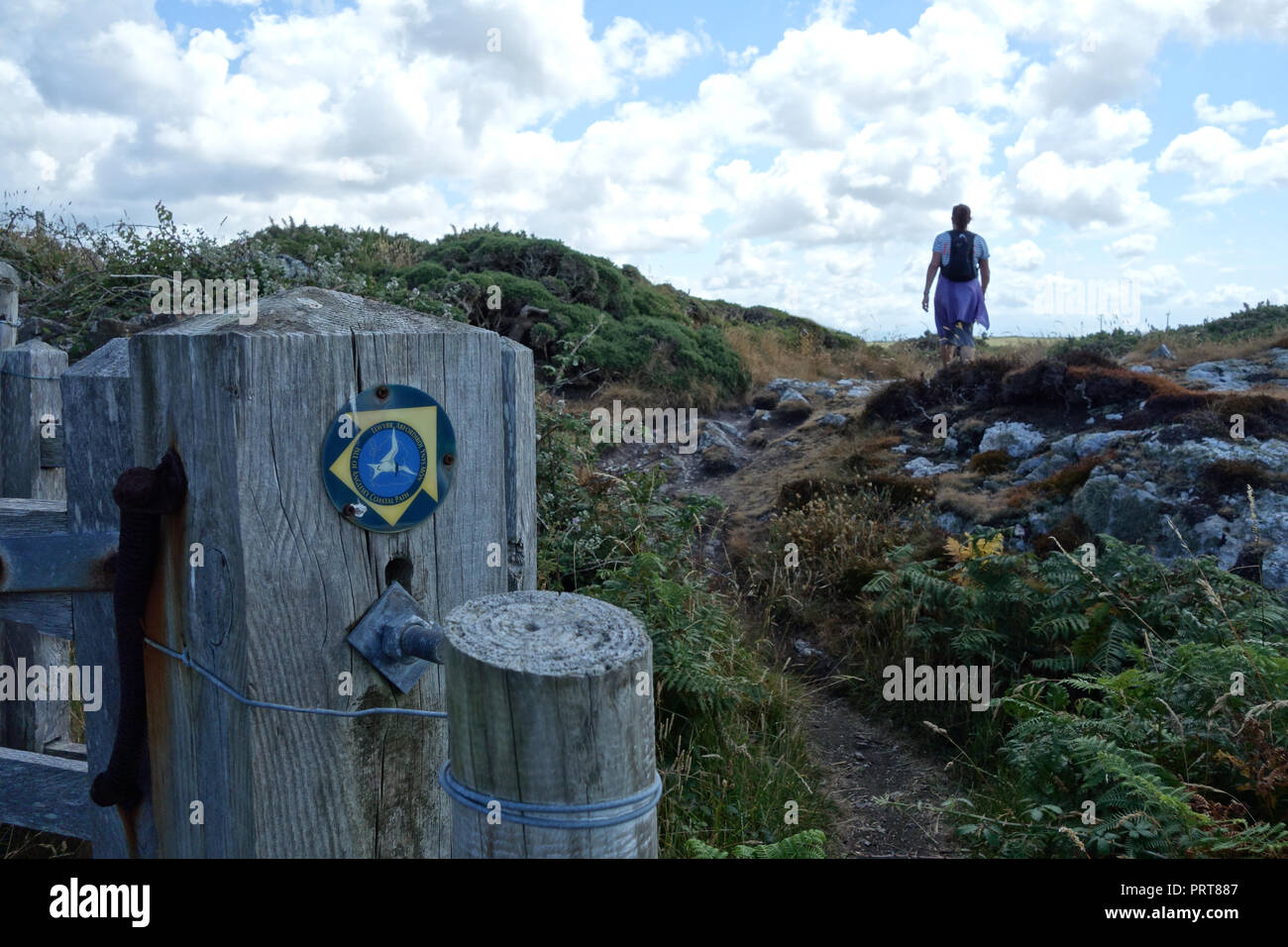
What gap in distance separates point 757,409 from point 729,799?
8926 millimetres

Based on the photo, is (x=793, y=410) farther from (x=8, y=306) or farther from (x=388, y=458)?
(x=388, y=458)

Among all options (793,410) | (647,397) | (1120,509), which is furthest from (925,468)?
(647,397)

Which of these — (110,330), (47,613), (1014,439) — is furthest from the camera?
(1014,439)

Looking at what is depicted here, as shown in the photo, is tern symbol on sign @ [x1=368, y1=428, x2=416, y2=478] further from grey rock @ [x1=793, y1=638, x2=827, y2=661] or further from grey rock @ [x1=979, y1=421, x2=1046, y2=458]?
grey rock @ [x1=979, y1=421, x2=1046, y2=458]

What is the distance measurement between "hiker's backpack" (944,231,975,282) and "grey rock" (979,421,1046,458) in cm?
282

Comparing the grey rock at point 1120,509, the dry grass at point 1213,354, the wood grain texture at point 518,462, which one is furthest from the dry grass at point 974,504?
the wood grain texture at point 518,462

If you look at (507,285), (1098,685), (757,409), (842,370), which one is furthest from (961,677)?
(842,370)

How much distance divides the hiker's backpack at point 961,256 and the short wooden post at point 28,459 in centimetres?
955

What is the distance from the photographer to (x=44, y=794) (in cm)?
235

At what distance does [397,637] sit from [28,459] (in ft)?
8.91

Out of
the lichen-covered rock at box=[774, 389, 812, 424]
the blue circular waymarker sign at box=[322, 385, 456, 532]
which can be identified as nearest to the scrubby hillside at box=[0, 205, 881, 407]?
the lichen-covered rock at box=[774, 389, 812, 424]

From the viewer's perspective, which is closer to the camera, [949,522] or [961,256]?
[949,522]
